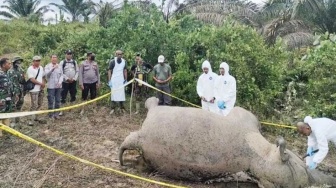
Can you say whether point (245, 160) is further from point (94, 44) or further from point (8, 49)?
point (8, 49)

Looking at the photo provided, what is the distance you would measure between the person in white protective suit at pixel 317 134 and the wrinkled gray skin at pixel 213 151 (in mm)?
215

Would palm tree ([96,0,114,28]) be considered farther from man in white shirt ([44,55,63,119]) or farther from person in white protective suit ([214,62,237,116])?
person in white protective suit ([214,62,237,116])

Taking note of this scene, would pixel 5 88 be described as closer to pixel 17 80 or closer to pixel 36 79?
pixel 17 80

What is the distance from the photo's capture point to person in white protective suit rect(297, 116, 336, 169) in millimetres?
6238

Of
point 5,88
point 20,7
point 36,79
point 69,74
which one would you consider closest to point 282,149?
point 5,88

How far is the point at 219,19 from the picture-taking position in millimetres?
18062

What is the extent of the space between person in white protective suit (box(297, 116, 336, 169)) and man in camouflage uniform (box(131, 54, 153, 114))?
493 centimetres

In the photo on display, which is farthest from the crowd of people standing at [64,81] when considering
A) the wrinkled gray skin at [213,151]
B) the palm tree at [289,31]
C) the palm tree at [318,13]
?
the palm tree at [318,13]

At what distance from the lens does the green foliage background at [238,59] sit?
1065 centimetres

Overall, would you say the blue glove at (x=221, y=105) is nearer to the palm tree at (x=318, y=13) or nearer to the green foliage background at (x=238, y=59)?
the green foliage background at (x=238, y=59)

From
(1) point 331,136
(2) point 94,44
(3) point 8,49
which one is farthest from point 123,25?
(3) point 8,49

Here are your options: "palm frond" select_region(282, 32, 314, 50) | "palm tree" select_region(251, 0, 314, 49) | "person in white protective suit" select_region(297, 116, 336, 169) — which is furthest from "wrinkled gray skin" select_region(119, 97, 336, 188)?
"palm frond" select_region(282, 32, 314, 50)

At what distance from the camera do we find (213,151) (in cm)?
648

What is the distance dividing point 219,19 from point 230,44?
23.9ft
